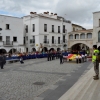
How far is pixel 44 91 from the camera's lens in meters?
7.83

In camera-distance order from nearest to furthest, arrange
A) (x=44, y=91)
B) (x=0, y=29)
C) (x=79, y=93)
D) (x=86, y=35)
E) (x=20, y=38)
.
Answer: (x=79, y=93) < (x=44, y=91) < (x=0, y=29) < (x=20, y=38) < (x=86, y=35)

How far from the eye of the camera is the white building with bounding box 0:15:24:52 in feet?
107

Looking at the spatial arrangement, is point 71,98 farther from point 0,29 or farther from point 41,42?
point 41,42

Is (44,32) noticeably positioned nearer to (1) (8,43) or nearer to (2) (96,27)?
(1) (8,43)

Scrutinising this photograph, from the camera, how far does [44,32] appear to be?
125 ft

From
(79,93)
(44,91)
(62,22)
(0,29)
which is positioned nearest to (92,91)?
(79,93)

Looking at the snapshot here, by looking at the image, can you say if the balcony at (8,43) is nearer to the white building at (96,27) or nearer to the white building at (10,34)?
the white building at (10,34)

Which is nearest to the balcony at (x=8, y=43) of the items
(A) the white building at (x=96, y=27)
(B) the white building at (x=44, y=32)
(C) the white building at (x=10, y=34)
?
(C) the white building at (x=10, y=34)

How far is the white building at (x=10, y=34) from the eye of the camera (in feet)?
107

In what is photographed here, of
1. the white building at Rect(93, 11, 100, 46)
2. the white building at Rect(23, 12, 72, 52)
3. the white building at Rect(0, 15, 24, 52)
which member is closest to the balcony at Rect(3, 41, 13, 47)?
the white building at Rect(0, 15, 24, 52)

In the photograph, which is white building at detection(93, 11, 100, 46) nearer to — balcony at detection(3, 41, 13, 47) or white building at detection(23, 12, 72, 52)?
white building at detection(23, 12, 72, 52)

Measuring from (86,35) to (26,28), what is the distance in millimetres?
14715

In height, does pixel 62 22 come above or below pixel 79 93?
above

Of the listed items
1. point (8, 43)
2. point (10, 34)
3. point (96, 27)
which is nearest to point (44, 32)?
point (10, 34)
